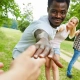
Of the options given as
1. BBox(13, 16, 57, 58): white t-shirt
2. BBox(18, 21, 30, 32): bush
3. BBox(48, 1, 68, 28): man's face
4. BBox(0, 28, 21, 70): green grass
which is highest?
BBox(48, 1, 68, 28): man's face

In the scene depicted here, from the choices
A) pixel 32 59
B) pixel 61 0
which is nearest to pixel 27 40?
pixel 61 0

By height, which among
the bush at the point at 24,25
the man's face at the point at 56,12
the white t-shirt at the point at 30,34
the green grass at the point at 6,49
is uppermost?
the man's face at the point at 56,12

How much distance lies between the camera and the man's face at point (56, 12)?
2.49 meters

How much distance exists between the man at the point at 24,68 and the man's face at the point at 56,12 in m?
1.57

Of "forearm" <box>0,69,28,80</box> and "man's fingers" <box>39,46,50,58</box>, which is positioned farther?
"man's fingers" <box>39,46,50,58</box>

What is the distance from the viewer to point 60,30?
458cm

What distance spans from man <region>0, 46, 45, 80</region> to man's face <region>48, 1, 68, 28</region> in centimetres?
157

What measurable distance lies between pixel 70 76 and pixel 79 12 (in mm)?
27627

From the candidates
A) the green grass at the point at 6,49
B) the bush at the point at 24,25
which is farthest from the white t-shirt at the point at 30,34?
the bush at the point at 24,25

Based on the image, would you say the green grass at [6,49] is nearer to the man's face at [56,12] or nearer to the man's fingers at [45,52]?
the man's face at [56,12]

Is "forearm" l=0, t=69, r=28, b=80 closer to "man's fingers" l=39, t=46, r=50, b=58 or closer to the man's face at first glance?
"man's fingers" l=39, t=46, r=50, b=58

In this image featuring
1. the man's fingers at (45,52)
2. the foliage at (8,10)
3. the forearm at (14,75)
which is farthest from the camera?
the foliage at (8,10)

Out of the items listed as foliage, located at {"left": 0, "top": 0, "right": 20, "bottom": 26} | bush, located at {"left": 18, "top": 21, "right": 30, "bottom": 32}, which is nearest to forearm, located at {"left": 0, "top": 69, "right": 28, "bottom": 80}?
foliage, located at {"left": 0, "top": 0, "right": 20, "bottom": 26}

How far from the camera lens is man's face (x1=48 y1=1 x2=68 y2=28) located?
8.18 ft
